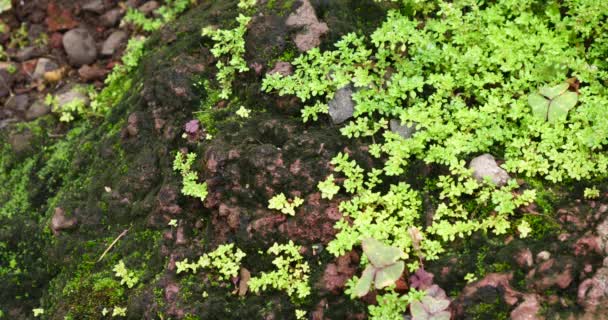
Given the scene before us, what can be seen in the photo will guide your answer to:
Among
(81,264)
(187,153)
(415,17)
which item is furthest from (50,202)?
(415,17)

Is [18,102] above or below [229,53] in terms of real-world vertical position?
below

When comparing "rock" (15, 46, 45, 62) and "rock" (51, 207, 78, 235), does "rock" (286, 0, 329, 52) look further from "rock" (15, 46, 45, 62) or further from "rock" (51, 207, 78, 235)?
"rock" (15, 46, 45, 62)

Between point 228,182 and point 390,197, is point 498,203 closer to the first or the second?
point 390,197

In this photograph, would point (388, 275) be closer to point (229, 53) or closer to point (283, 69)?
point (283, 69)

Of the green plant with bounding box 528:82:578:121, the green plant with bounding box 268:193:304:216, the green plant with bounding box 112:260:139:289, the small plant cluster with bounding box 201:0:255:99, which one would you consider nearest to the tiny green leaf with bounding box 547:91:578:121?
the green plant with bounding box 528:82:578:121

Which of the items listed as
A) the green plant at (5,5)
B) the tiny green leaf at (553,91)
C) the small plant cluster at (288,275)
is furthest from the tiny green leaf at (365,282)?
the green plant at (5,5)

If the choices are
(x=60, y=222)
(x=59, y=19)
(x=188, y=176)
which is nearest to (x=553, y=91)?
(x=188, y=176)
